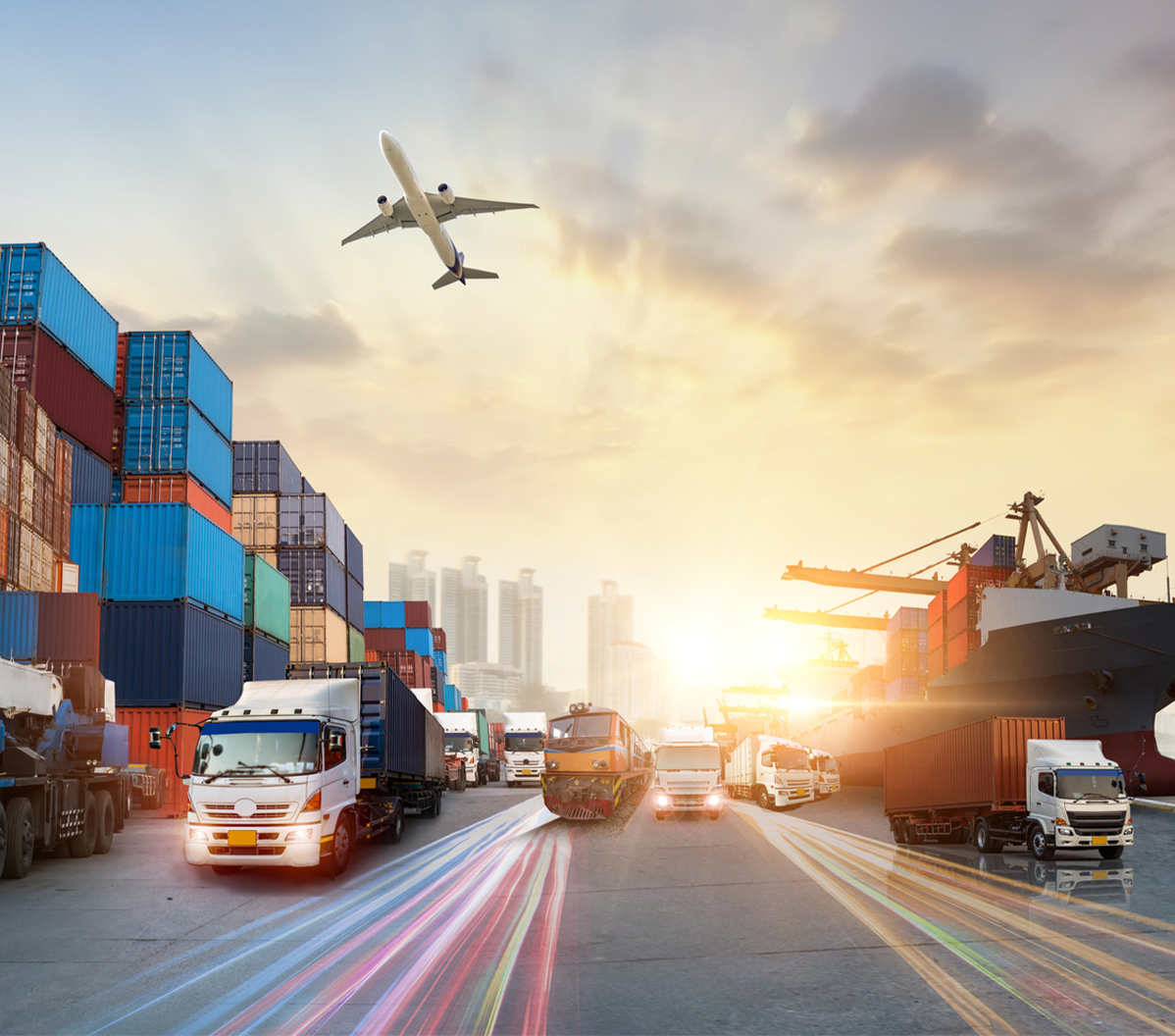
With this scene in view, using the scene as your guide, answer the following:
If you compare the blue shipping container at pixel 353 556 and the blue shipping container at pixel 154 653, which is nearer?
the blue shipping container at pixel 154 653

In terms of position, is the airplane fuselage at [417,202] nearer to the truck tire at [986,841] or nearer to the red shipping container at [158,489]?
the red shipping container at [158,489]

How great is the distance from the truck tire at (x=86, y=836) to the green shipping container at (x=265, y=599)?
68.8ft

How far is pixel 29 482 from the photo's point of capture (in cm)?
2702

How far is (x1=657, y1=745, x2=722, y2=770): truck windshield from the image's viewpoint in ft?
91.6

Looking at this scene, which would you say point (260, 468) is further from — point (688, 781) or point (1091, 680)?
point (1091, 680)

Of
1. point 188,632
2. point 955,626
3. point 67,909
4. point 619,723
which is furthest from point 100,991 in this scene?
point 955,626

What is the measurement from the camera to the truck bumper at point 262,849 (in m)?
15.5

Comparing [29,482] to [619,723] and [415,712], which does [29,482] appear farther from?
[619,723]

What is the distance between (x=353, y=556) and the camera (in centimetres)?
5991

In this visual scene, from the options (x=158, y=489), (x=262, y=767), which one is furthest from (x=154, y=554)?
(x=262, y=767)

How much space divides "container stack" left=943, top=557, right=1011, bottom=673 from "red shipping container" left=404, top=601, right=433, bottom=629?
156 feet

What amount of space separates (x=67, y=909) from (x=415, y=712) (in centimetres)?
1242

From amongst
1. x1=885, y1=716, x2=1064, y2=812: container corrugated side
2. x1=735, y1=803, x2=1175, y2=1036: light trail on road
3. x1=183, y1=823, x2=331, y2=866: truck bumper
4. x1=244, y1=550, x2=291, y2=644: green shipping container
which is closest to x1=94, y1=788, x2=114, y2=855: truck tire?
x1=183, y1=823, x2=331, y2=866: truck bumper

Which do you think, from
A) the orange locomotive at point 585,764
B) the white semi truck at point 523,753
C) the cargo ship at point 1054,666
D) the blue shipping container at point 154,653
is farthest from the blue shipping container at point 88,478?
the cargo ship at point 1054,666
